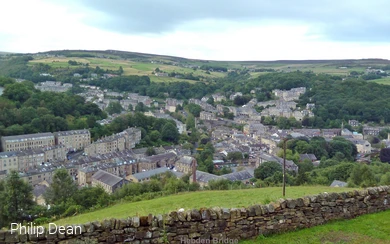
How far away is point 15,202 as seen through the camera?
2819 cm

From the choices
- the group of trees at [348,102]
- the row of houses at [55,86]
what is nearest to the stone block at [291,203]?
the group of trees at [348,102]

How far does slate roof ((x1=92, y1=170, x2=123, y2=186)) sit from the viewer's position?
5058 cm

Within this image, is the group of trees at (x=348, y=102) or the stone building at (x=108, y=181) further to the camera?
the group of trees at (x=348, y=102)

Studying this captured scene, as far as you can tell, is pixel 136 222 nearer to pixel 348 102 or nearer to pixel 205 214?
pixel 205 214

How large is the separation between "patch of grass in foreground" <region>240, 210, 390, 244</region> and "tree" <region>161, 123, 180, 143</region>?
76843mm

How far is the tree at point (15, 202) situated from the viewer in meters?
27.3

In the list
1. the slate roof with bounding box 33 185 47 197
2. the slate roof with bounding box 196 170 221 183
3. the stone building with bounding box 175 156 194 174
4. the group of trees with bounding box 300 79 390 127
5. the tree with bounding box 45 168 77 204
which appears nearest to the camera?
the tree with bounding box 45 168 77 204

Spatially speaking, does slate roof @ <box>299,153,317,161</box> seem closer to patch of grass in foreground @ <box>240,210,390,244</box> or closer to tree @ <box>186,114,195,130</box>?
tree @ <box>186,114,195,130</box>

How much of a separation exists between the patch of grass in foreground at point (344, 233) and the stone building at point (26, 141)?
2788 inches

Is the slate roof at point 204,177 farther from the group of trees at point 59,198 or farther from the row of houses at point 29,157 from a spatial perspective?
the row of houses at point 29,157

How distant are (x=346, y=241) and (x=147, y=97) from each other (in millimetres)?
139510

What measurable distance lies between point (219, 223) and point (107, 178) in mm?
46876

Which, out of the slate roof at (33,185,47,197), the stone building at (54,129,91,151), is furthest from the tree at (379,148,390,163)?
the stone building at (54,129,91,151)

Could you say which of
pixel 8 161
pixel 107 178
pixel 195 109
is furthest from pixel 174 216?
pixel 195 109
